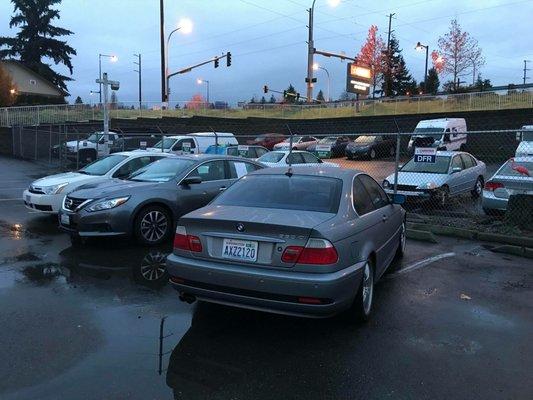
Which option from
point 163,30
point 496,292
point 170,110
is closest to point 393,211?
point 496,292

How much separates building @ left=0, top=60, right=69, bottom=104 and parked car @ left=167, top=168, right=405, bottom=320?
56.1 metres

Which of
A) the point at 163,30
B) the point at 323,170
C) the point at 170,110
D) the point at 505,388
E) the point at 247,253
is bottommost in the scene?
the point at 505,388

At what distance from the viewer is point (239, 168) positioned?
9.67 meters

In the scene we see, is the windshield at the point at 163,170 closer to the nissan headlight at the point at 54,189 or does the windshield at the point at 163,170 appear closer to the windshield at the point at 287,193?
the nissan headlight at the point at 54,189

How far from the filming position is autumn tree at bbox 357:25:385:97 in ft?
201

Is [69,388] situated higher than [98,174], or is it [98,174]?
[98,174]

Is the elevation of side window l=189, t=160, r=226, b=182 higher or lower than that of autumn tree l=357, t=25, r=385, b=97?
lower

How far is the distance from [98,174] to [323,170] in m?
6.54

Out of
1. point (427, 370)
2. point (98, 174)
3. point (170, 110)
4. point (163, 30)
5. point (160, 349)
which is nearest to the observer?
point (427, 370)

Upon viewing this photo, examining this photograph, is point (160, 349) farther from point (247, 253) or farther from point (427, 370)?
point (427, 370)

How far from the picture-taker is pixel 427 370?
13.4 feet

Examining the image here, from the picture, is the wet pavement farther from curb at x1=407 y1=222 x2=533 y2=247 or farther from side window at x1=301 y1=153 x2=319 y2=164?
side window at x1=301 y1=153 x2=319 y2=164

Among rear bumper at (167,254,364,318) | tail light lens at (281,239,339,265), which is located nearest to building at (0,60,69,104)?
rear bumper at (167,254,364,318)

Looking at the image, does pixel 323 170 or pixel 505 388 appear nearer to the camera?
pixel 505 388
